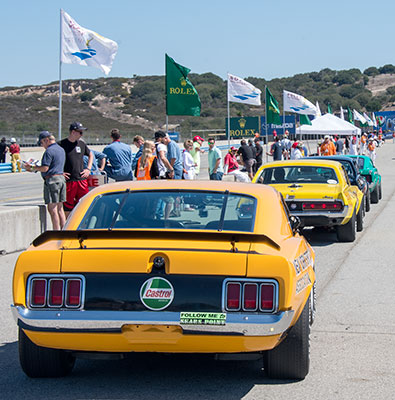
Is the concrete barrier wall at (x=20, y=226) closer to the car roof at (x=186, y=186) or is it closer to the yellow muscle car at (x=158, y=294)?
the car roof at (x=186, y=186)

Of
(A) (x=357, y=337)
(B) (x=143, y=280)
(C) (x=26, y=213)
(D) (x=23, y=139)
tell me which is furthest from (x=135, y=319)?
(D) (x=23, y=139)

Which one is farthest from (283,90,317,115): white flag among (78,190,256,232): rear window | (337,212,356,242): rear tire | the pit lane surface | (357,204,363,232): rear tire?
(78,190,256,232): rear window

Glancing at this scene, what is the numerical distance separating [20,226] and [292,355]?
7.80m

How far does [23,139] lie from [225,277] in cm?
5730

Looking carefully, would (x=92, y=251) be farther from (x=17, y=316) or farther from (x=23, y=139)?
(x=23, y=139)

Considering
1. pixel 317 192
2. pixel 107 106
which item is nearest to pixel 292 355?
pixel 317 192

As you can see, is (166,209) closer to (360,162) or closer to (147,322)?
(147,322)

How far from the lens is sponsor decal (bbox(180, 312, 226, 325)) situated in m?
4.60

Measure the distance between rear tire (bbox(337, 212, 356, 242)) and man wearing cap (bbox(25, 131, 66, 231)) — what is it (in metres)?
4.41

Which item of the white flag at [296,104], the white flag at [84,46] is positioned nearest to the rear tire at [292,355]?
the white flag at [84,46]

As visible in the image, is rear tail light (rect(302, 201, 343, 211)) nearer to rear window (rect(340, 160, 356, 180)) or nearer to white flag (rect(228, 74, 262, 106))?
rear window (rect(340, 160, 356, 180))

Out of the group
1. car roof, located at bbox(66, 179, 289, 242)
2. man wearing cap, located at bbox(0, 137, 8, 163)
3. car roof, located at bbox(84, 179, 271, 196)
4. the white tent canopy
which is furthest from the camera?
man wearing cap, located at bbox(0, 137, 8, 163)

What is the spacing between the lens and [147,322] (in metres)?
4.60

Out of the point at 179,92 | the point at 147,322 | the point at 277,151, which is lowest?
the point at 147,322
